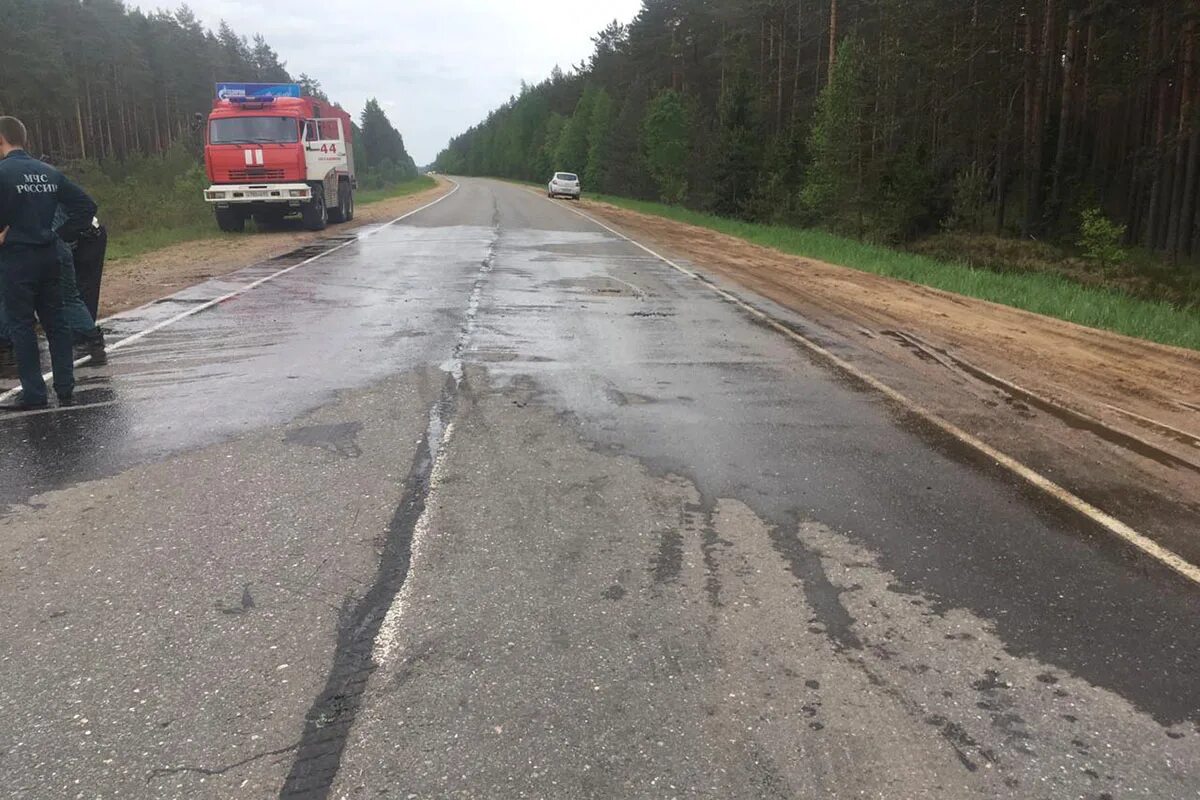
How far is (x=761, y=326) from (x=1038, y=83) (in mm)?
20241

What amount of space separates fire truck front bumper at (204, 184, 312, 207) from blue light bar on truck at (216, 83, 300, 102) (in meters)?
2.37

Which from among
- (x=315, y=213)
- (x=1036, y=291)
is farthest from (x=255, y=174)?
(x=1036, y=291)

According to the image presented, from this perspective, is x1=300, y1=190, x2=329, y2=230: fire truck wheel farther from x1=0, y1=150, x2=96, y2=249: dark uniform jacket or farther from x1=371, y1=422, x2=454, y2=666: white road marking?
x1=371, y1=422, x2=454, y2=666: white road marking

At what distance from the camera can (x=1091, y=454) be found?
5988 millimetres

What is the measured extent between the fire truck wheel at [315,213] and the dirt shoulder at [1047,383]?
47.0 feet

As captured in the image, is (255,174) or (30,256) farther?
(255,174)

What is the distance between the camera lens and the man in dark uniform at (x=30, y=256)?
6.49 metres

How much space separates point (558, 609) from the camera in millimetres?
3604

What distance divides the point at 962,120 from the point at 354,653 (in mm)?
34207

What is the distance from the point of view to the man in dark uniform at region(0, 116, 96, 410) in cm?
649

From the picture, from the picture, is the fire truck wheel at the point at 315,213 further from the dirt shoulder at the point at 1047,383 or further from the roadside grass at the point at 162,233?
the dirt shoulder at the point at 1047,383

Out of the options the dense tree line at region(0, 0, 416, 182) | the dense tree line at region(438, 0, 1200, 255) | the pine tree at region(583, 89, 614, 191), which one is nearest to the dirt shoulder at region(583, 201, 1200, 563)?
the dense tree line at region(438, 0, 1200, 255)

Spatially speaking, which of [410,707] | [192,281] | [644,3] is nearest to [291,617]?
[410,707]

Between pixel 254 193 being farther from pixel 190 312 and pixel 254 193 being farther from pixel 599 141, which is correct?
pixel 599 141
